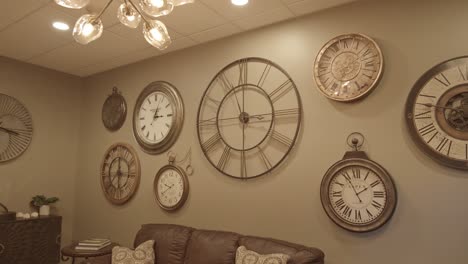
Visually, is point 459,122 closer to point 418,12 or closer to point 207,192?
point 418,12

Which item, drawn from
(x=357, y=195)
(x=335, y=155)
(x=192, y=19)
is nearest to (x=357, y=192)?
(x=357, y=195)

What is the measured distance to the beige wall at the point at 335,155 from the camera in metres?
2.03

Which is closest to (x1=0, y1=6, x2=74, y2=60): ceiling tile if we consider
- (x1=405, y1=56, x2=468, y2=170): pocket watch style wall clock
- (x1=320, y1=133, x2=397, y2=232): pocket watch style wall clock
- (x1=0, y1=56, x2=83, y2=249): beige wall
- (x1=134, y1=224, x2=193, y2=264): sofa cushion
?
(x1=0, y1=56, x2=83, y2=249): beige wall

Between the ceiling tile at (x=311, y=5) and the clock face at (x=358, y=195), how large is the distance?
4.03ft

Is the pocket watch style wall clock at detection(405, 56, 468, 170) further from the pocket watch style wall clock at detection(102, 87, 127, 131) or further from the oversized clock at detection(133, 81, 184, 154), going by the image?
the pocket watch style wall clock at detection(102, 87, 127, 131)

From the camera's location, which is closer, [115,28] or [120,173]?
[115,28]

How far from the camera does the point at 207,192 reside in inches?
118

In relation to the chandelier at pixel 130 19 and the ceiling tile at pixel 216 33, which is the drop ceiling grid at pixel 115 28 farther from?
the chandelier at pixel 130 19

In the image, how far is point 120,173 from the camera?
12.1ft

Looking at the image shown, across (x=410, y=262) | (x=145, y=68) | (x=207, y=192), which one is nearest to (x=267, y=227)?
(x=207, y=192)

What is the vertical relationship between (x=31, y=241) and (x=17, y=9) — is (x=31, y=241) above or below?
below

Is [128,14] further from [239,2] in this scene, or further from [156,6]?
[239,2]

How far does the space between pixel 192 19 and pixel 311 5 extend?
100 centimetres

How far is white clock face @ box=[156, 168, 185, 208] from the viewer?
3.13m
